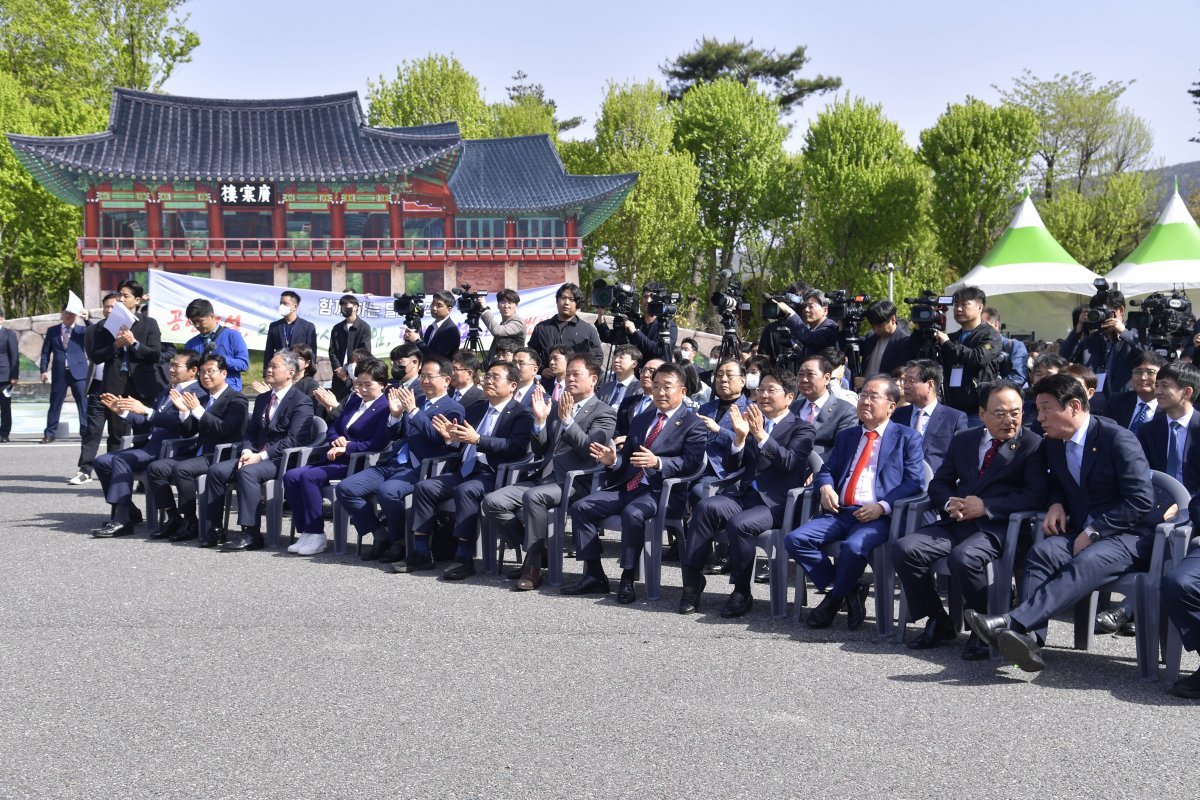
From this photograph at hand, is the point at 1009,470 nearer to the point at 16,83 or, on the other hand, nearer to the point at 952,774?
the point at 952,774

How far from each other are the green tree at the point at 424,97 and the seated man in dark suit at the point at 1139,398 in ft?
121

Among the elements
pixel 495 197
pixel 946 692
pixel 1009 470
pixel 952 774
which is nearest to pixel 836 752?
pixel 952 774

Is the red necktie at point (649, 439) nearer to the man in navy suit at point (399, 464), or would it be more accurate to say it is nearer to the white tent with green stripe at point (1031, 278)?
the man in navy suit at point (399, 464)

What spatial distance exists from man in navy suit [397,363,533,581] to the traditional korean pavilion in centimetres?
2530

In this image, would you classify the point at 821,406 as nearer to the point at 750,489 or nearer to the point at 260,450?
the point at 750,489

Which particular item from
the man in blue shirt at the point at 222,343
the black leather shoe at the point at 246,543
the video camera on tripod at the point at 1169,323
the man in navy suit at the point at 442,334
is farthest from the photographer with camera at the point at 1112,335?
the man in blue shirt at the point at 222,343

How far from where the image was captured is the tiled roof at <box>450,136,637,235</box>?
3584cm

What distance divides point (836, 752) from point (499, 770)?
119 cm

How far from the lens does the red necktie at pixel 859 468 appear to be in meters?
6.45

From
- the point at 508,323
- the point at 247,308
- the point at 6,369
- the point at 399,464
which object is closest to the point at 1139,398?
the point at 399,464

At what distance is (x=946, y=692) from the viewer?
5.00 metres

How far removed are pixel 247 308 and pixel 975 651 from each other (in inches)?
713

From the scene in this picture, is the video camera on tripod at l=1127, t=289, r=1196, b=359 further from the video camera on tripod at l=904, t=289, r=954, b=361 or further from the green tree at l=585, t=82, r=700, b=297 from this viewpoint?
the green tree at l=585, t=82, r=700, b=297

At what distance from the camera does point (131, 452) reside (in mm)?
9219
